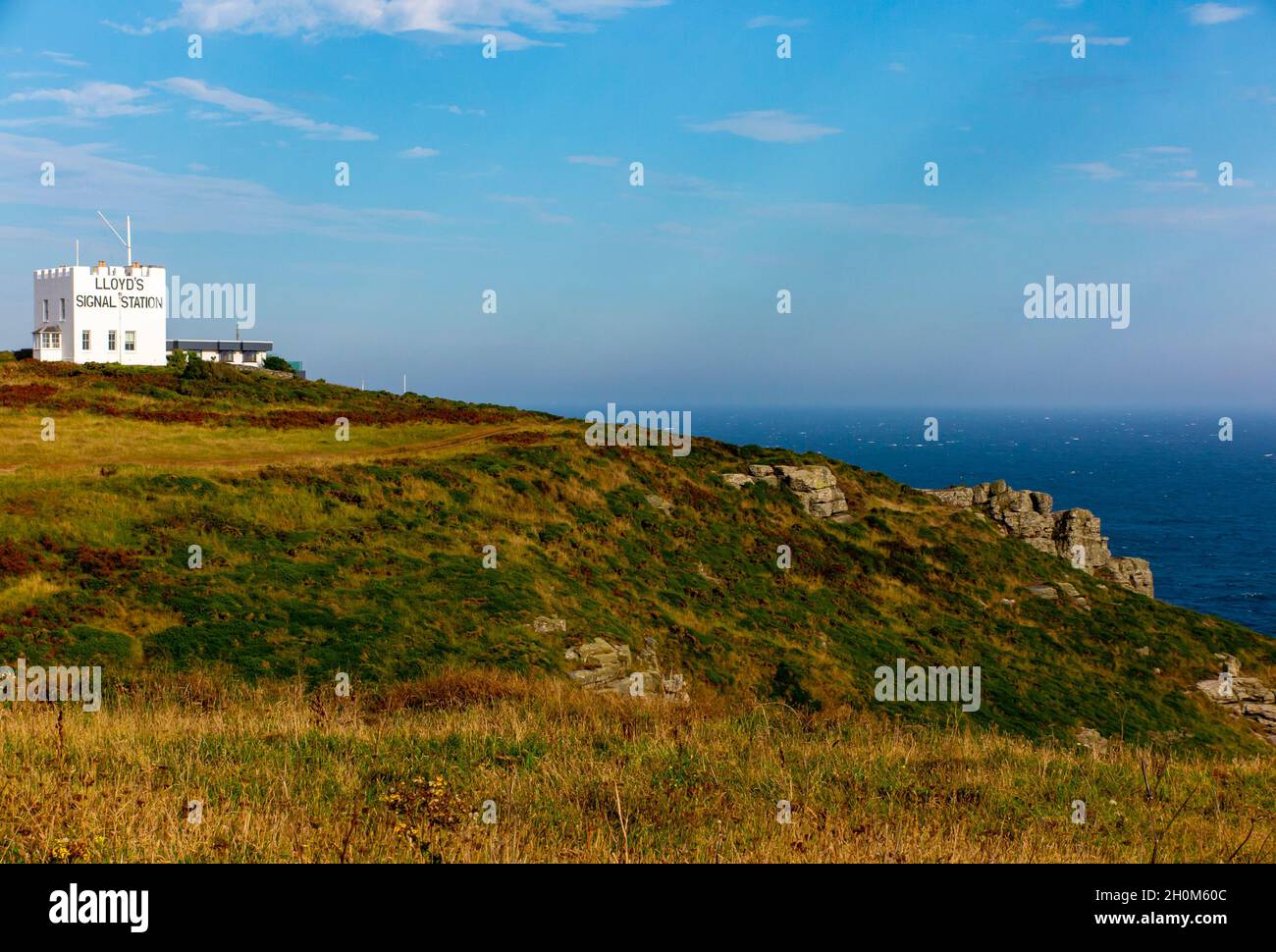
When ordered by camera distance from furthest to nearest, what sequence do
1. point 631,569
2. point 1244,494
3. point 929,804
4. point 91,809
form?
point 1244,494 → point 631,569 → point 929,804 → point 91,809

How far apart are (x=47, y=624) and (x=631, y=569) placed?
19384 millimetres

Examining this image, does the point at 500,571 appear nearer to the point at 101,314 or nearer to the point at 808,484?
the point at 808,484

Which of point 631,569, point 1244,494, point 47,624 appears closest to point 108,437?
point 47,624

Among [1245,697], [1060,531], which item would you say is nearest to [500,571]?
[1245,697]

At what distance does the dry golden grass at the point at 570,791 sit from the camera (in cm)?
719

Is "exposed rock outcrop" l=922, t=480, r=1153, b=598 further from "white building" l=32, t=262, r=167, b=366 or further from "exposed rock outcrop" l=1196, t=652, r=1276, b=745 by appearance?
"white building" l=32, t=262, r=167, b=366

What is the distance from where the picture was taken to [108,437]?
38.9m

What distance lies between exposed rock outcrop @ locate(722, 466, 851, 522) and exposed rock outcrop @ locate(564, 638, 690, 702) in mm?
23969

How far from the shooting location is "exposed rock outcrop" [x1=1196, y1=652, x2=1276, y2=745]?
36.9 meters

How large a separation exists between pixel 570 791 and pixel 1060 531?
2253 inches

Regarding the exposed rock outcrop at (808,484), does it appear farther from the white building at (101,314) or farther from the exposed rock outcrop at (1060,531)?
the white building at (101,314)

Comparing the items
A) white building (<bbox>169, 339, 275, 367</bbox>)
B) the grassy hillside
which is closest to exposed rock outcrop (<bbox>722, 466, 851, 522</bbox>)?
the grassy hillside

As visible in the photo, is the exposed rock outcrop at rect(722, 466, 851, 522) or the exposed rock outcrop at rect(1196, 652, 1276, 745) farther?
the exposed rock outcrop at rect(722, 466, 851, 522)

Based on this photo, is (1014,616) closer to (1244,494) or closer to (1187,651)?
(1187,651)
